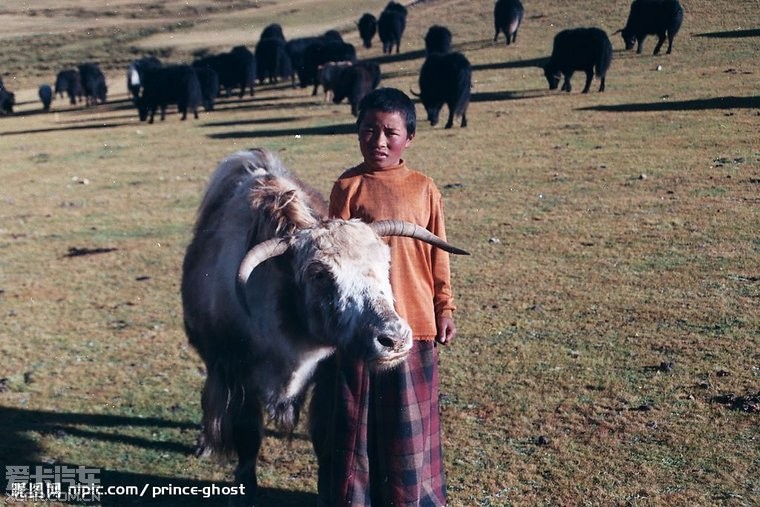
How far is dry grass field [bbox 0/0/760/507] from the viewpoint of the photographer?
4902 millimetres

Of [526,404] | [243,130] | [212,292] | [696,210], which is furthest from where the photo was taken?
[243,130]

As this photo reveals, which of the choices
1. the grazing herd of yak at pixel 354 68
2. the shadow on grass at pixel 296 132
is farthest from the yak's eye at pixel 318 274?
the shadow on grass at pixel 296 132

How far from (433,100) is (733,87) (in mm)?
6189

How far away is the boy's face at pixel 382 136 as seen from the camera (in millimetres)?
3482

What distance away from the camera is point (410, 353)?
3588mm

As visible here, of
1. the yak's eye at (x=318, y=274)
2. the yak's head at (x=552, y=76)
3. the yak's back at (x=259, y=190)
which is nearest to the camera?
the yak's eye at (x=318, y=274)

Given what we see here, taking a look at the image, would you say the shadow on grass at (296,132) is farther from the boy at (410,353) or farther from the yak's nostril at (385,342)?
the yak's nostril at (385,342)

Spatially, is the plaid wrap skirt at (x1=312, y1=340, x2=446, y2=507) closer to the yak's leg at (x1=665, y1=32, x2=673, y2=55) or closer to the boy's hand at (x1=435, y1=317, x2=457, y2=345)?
the boy's hand at (x1=435, y1=317, x2=457, y2=345)

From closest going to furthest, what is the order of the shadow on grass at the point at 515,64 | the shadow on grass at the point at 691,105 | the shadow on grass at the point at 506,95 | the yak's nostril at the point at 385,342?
the yak's nostril at the point at 385,342 < the shadow on grass at the point at 691,105 < the shadow on grass at the point at 506,95 < the shadow on grass at the point at 515,64

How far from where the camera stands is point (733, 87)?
18.0 meters

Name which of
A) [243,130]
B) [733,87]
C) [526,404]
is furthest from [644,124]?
[526,404]

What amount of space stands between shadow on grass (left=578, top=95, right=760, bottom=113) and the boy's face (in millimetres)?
14100

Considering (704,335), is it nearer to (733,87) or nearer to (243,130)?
(733,87)

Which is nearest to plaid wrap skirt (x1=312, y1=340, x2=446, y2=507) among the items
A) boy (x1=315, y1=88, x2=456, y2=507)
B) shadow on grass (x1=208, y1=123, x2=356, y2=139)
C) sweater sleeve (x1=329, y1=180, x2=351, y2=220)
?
boy (x1=315, y1=88, x2=456, y2=507)
